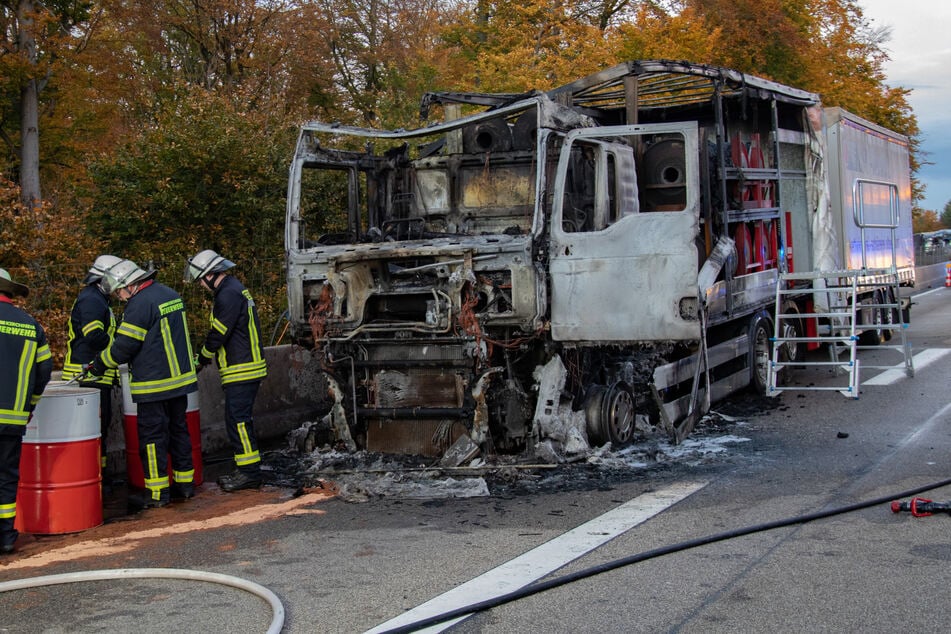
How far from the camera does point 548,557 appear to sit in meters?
5.39

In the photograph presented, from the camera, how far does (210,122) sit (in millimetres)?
14094

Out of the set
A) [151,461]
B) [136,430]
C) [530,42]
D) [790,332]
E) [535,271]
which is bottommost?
[151,461]

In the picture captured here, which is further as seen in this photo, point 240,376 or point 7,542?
point 240,376

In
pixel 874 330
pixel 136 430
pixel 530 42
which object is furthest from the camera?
pixel 530 42

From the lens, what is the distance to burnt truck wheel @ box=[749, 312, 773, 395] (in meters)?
10.7

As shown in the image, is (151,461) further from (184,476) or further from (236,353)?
(236,353)

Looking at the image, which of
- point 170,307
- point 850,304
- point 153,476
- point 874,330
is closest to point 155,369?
point 170,307

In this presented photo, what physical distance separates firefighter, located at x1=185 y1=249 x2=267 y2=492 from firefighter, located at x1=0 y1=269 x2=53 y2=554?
164cm

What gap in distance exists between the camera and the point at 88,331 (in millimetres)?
7613

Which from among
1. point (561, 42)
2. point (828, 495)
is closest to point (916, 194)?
point (561, 42)

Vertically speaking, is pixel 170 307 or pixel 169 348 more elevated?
pixel 170 307

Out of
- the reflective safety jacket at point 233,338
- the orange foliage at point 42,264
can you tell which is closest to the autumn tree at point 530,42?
the orange foliage at point 42,264

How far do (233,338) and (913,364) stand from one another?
8.99m

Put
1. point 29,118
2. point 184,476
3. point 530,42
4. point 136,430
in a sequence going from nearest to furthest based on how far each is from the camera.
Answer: point 184,476 < point 136,430 < point 29,118 < point 530,42
